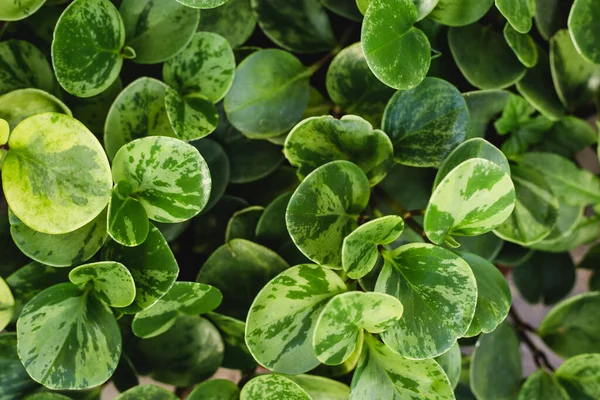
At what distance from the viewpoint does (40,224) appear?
0.43 m

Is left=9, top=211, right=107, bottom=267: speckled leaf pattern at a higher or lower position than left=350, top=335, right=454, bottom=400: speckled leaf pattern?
higher

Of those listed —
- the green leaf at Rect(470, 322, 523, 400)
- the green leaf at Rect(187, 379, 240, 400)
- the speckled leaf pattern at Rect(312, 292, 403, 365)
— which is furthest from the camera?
the green leaf at Rect(470, 322, 523, 400)

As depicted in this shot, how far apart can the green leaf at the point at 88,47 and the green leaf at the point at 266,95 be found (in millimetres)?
115

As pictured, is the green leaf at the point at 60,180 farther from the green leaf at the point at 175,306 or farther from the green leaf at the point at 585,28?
the green leaf at the point at 585,28

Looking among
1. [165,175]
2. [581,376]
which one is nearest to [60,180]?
[165,175]

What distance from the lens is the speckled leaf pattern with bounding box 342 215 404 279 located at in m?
0.45

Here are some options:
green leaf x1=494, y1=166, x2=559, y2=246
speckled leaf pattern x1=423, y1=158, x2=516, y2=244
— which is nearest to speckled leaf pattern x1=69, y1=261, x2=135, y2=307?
speckled leaf pattern x1=423, y1=158, x2=516, y2=244

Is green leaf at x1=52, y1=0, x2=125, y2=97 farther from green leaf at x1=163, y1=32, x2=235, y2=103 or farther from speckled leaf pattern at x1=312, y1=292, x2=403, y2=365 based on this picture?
speckled leaf pattern at x1=312, y1=292, x2=403, y2=365

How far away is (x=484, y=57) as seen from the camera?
0.61 metres

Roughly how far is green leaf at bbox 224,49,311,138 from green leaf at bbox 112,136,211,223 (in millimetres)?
138

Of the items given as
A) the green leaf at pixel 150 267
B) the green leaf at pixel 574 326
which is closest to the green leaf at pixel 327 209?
the green leaf at pixel 150 267

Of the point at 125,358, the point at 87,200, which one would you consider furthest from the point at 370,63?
the point at 125,358

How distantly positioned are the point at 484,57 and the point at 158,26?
33 cm

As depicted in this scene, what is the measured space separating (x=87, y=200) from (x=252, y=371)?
0.26 metres
